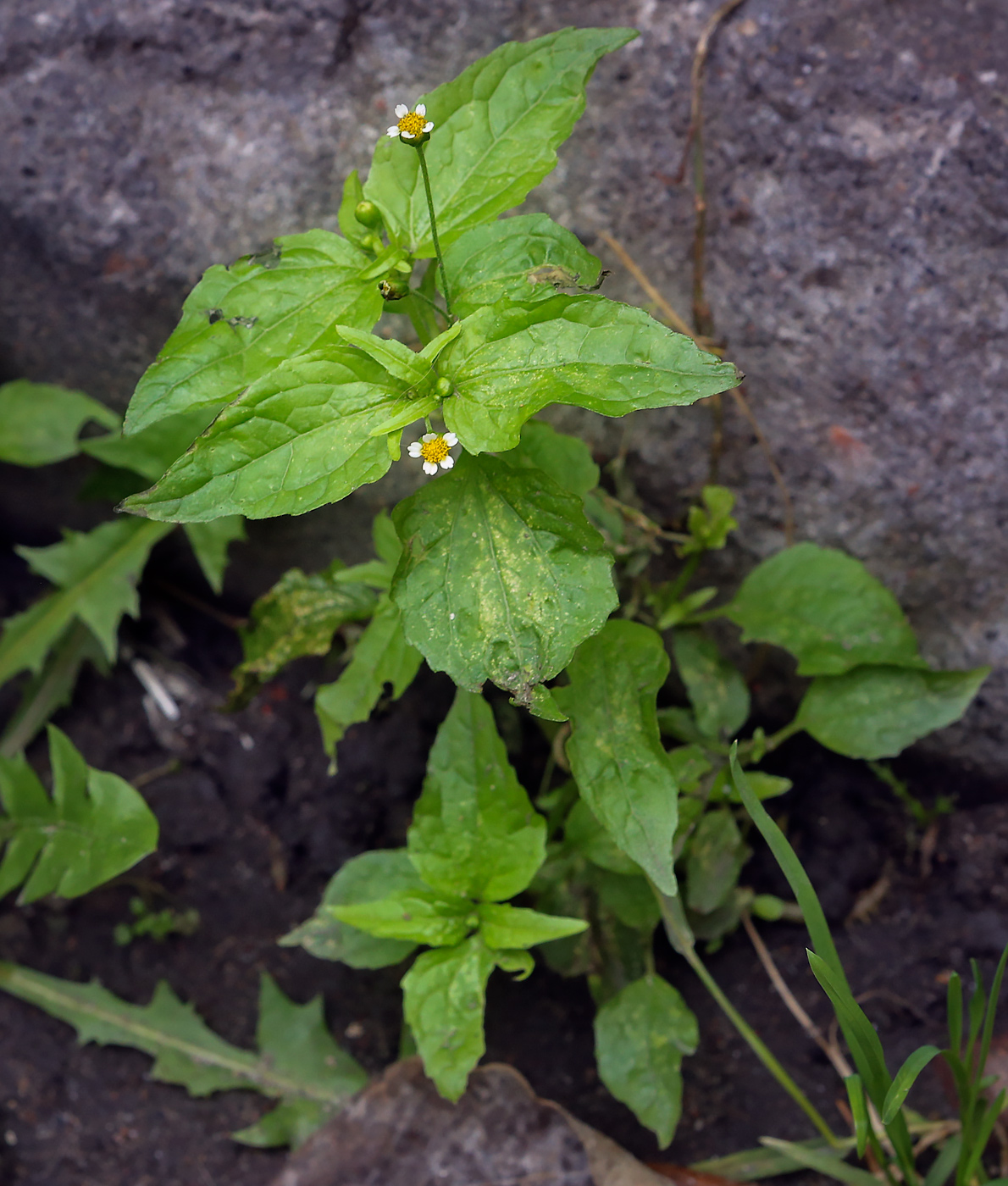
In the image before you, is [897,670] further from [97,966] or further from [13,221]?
[13,221]

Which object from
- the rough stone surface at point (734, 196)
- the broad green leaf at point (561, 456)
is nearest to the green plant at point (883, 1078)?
the broad green leaf at point (561, 456)

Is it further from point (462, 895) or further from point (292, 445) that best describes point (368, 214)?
point (462, 895)

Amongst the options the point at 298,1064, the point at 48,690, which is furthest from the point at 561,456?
the point at 48,690

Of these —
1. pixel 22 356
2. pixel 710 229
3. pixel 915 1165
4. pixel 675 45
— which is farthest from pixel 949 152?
pixel 22 356

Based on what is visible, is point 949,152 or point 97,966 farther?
point 97,966

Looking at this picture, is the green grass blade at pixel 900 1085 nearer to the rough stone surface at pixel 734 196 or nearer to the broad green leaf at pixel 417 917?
the broad green leaf at pixel 417 917

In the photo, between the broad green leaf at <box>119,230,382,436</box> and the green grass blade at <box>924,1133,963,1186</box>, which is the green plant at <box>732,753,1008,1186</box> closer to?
the green grass blade at <box>924,1133,963,1186</box>
